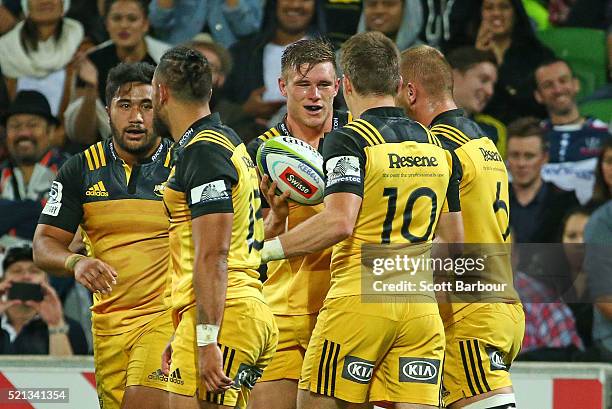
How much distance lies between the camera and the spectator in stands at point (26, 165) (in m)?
8.58

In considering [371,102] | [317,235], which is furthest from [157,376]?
[371,102]

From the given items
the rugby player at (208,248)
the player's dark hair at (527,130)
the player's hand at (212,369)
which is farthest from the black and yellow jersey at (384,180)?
the player's dark hair at (527,130)

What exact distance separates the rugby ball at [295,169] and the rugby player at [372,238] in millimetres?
517

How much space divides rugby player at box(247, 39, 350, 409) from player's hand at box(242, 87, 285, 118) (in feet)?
8.11

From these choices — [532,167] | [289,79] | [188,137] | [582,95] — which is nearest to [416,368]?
[188,137]

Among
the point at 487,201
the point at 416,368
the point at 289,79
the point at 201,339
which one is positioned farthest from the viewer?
the point at 289,79

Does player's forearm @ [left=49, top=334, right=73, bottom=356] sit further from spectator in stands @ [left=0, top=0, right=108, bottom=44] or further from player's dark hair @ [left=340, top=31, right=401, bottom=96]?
player's dark hair @ [left=340, top=31, right=401, bottom=96]

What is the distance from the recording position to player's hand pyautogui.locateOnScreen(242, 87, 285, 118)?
8883 mm

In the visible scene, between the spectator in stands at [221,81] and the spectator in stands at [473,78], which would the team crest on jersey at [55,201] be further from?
the spectator in stands at [473,78]

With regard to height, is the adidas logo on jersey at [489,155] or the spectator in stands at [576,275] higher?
the adidas logo on jersey at [489,155]

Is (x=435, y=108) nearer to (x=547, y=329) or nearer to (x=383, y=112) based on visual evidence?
(x=383, y=112)

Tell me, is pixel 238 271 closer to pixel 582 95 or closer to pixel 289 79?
pixel 289 79

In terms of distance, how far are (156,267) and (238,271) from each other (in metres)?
1.52

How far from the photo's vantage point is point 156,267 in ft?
20.6
